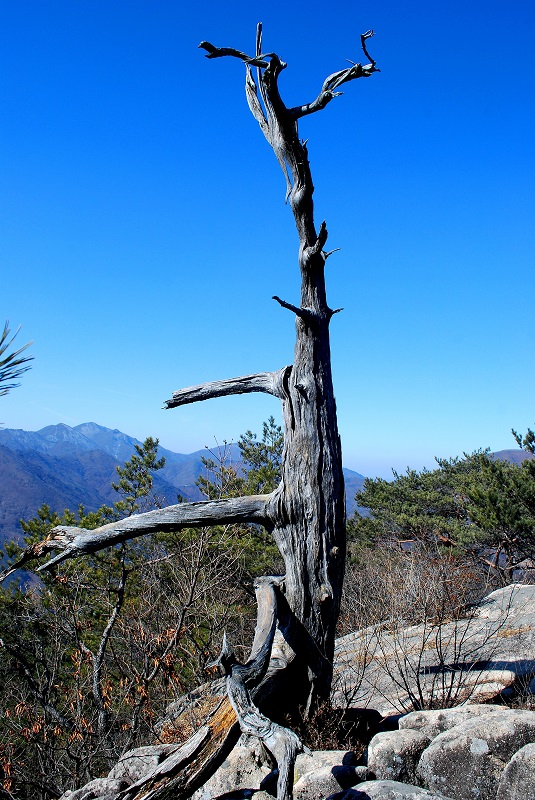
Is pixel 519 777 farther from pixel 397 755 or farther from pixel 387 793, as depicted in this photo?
pixel 397 755

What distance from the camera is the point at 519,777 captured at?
3.28 meters

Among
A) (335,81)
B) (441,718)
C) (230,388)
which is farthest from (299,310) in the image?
(441,718)

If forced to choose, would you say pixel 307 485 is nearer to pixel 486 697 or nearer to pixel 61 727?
A: pixel 486 697

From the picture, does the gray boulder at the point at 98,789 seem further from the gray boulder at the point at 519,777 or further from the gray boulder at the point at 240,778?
the gray boulder at the point at 519,777

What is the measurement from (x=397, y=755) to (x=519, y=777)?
0.96 meters

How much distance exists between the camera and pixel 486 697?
18.9 ft

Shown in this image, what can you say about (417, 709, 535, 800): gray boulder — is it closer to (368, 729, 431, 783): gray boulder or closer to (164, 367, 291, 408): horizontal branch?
(368, 729, 431, 783): gray boulder

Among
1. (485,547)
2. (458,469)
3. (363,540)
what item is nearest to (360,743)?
(485,547)

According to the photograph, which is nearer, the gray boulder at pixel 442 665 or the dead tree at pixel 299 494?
the dead tree at pixel 299 494

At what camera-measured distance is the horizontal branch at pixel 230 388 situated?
564 centimetres

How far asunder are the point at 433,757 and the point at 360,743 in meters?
1.46

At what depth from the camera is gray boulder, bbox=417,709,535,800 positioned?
3.54m

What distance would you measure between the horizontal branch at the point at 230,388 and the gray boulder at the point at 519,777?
10.9ft

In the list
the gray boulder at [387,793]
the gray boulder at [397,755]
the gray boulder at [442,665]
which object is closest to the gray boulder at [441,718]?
the gray boulder at [397,755]
